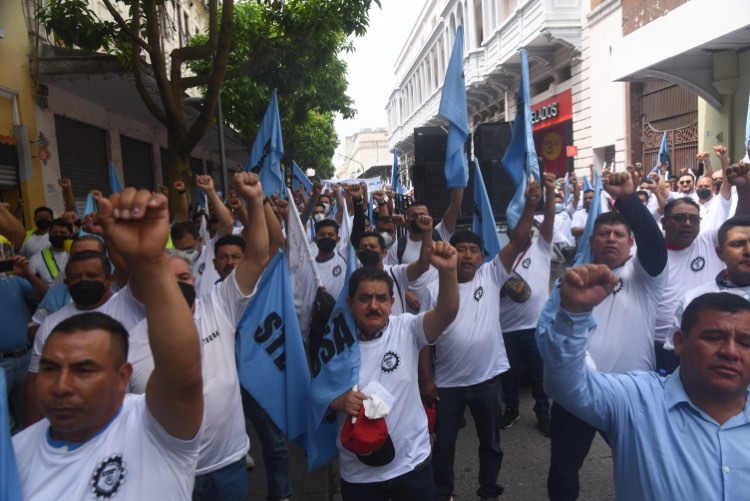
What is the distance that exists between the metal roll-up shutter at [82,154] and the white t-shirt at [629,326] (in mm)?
9563

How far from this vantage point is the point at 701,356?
177 cm

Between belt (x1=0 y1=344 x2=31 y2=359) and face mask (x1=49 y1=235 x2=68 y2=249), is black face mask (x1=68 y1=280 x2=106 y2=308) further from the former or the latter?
face mask (x1=49 y1=235 x2=68 y2=249)

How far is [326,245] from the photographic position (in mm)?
5195

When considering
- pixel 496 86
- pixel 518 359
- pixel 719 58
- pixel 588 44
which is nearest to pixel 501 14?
pixel 496 86

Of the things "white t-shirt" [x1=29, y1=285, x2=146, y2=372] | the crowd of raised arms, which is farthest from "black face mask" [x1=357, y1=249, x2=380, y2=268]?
"white t-shirt" [x1=29, y1=285, x2=146, y2=372]

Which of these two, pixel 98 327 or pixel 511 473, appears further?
pixel 511 473

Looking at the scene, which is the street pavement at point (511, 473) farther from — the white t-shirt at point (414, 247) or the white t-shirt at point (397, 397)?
the white t-shirt at point (414, 247)

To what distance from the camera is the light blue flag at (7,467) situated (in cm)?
146

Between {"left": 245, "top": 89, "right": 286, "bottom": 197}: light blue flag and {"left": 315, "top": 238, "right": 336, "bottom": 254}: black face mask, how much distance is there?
669 millimetres

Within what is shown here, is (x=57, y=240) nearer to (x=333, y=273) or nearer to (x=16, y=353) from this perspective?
(x=16, y=353)

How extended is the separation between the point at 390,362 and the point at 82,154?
33.3 feet

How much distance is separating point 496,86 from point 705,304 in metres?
24.4

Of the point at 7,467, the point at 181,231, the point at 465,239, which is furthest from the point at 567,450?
the point at 181,231

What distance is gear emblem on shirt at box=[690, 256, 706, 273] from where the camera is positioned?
3609 millimetres
